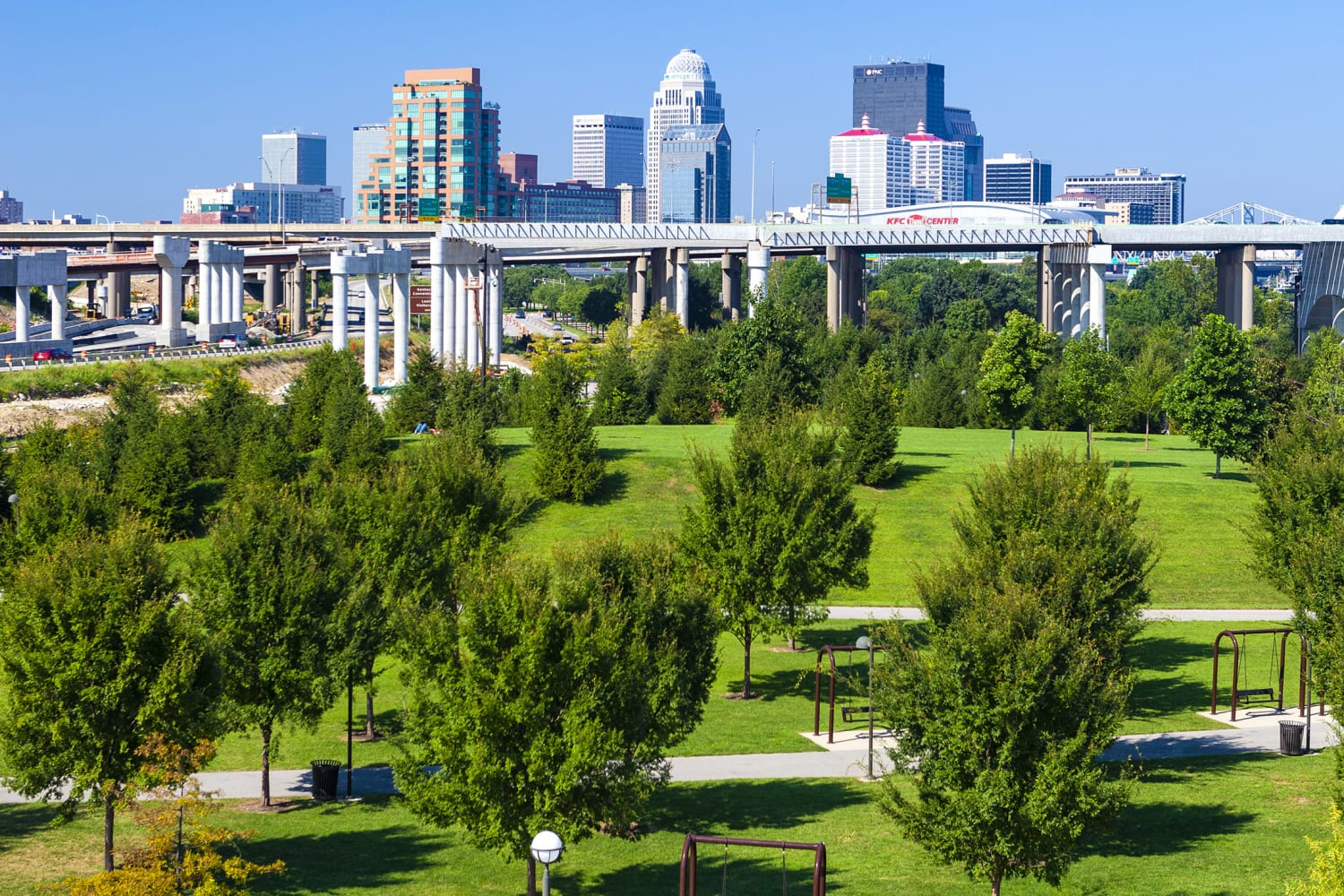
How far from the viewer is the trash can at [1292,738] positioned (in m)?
37.5

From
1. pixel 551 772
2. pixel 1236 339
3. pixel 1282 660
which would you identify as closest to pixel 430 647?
pixel 551 772

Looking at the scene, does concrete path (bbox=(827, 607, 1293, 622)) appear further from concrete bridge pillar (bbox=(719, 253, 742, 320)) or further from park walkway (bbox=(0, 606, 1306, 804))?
concrete bridge pillar (bbox=(719, 253, 742, 320))

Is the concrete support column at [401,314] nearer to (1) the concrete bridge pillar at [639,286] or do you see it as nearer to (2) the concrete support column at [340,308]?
(2) the concrete support column at [340,308]

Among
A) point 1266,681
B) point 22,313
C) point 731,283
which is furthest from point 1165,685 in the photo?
point 731,283

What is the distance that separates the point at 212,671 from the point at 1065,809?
51.9 feet

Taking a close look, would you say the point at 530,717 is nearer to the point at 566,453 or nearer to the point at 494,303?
the point at 566,453

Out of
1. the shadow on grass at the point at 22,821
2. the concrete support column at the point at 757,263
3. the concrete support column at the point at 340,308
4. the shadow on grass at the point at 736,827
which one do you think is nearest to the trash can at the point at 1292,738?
the shadow on grass at the point at 736,827

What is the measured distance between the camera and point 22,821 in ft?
108

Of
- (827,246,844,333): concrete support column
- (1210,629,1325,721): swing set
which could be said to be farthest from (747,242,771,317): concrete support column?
(1210,629,1325,721): swing set

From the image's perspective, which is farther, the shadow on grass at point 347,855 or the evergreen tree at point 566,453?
the evergreen tree at point 566,453

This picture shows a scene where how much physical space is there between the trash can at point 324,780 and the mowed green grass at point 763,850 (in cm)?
51

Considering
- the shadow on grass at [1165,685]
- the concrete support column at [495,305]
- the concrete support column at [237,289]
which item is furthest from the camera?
the concrete support column at [237,289]

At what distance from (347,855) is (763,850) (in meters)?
8.16

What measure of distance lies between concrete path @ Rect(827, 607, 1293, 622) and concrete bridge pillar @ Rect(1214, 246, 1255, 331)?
112086 mm
